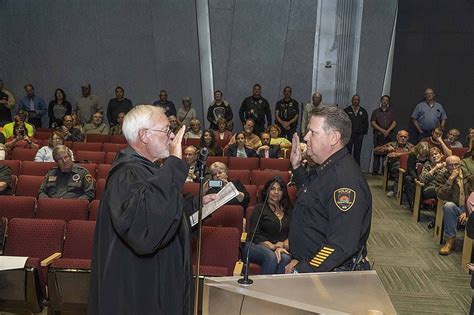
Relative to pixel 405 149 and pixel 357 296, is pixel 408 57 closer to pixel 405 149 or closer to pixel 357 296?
pixel 405 149

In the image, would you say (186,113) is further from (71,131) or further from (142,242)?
(142,242)

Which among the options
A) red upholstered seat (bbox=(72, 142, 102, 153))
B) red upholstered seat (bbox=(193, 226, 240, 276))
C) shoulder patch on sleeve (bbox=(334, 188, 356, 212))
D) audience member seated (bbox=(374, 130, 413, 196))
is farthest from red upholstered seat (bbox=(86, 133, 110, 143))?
shoulder patch on sleeve (bbox=(334, 188, 356, 212))

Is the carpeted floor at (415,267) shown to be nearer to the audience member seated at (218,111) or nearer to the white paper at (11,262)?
the white paper at (11,262)

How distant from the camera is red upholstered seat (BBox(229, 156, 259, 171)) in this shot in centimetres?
659

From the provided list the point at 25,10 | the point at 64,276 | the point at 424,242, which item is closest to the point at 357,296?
the point at 64,276

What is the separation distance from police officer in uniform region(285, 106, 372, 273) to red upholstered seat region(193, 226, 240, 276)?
136cm

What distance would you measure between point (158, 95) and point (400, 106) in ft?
15.9

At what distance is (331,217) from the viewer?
222cm

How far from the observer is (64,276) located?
10.5 ft

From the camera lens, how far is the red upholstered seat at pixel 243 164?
6.59m

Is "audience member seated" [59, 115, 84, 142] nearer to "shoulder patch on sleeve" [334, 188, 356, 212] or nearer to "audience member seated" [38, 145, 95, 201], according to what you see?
"audience member seated" [38, 145, 95, 201]

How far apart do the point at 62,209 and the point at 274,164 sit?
299cm

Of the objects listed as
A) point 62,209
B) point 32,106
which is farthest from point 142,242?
point 32,106

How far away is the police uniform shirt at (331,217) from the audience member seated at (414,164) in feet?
16.4
